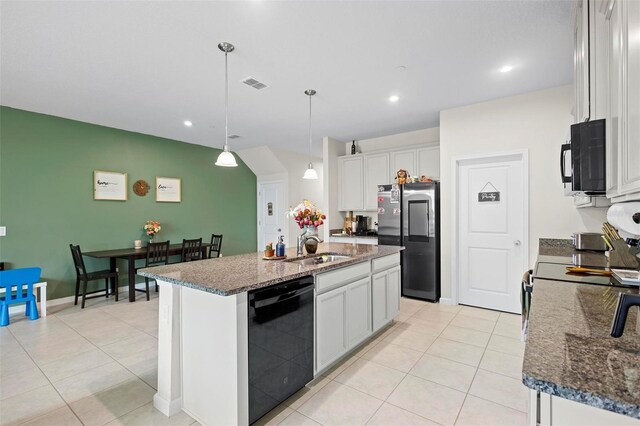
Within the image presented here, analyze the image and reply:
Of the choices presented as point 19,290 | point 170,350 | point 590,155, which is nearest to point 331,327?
point 170,350

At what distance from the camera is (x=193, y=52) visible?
8.83 feet

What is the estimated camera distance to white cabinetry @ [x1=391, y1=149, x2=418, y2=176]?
510 centimetres

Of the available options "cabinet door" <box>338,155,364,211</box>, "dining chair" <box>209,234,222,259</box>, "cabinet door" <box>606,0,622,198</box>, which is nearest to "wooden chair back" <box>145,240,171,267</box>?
"dining chair" <box>209,234,222,259</box>

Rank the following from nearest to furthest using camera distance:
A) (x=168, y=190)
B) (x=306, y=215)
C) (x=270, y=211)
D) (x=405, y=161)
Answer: (x=306, y=215) < (x=405, y=161) < (x=168, y=190) < (x=270, y=211)

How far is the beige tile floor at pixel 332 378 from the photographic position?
2010mm

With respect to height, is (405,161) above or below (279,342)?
above

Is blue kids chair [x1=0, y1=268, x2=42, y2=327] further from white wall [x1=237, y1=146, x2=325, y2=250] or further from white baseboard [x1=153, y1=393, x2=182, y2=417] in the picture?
white wall [x1=237, y1=146, x2=325, y2=250]

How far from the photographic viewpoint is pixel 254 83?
3.35m

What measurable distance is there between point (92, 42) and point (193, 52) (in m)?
0.78

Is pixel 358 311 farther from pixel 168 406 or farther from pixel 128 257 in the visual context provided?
pixel 128 257

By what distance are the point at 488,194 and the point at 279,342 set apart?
3432 mm

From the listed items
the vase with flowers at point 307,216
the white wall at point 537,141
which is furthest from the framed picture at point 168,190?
the white wall at point 537,141

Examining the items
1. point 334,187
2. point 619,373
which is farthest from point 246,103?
point 619,373

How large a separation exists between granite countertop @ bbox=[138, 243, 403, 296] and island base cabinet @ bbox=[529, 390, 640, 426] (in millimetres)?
1369
